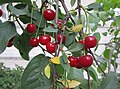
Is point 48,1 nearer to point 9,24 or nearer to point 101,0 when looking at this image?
point 9,24

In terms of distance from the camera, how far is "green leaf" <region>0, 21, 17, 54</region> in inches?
27.0

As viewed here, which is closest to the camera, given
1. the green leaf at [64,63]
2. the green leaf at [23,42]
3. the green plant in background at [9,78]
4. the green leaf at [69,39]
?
the green leaf at [64,63]

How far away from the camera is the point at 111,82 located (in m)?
0.66

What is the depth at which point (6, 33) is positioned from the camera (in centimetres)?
70

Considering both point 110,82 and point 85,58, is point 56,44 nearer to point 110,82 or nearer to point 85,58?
point 85,58

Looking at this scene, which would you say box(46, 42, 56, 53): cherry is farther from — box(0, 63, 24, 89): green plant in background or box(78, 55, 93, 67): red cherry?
box(0, 63, 24, 89): green plant in background

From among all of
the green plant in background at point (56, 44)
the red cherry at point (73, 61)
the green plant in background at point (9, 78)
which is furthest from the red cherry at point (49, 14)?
the green plant in background at point (9, 78)

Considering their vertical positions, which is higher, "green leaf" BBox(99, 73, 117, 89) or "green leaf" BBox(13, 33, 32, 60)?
"green leaf" BBox(13, 33, 32, 60)

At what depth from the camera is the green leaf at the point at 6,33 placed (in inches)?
27.0

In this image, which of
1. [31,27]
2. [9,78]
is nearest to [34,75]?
[31,27]

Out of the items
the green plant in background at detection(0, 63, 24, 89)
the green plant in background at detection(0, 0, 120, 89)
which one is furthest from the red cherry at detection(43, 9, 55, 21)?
Answer: the green plant in background at detection(0, 63, 24, 89)

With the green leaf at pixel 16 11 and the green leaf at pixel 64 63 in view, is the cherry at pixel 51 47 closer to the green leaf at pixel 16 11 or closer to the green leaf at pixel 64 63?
the green leaf at pixel 64 63

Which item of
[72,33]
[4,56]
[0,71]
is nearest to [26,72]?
[72,33]

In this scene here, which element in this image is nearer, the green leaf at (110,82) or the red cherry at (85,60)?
the red cherry at (85,60)
